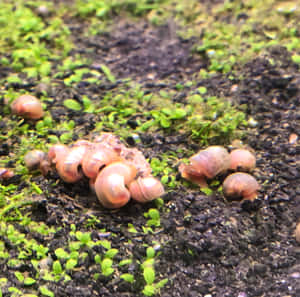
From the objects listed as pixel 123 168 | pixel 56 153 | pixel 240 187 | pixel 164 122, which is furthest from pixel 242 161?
pixel 56 153

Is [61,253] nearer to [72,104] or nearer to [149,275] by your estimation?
[149,275]

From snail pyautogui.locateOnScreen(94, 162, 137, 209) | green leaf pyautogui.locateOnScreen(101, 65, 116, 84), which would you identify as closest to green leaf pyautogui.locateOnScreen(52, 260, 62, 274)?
snail pyautogui.locateOnScreen(94, 162, 137, 209)

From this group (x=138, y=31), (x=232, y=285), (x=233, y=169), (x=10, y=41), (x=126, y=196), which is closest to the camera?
(x=232, y=285)

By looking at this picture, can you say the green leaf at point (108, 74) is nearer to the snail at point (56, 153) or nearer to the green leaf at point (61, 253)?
the snail at point (56, 153)

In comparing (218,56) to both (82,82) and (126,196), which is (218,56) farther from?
(126,196)

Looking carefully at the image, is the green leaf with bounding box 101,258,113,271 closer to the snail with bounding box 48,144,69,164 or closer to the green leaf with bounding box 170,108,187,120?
the snail with bounding box 48,144,69,164

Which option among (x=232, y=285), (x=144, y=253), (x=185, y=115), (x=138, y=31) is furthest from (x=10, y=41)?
(x=232, y=285)

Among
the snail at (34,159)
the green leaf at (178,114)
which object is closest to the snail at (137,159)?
the green leaf at (178,114)
